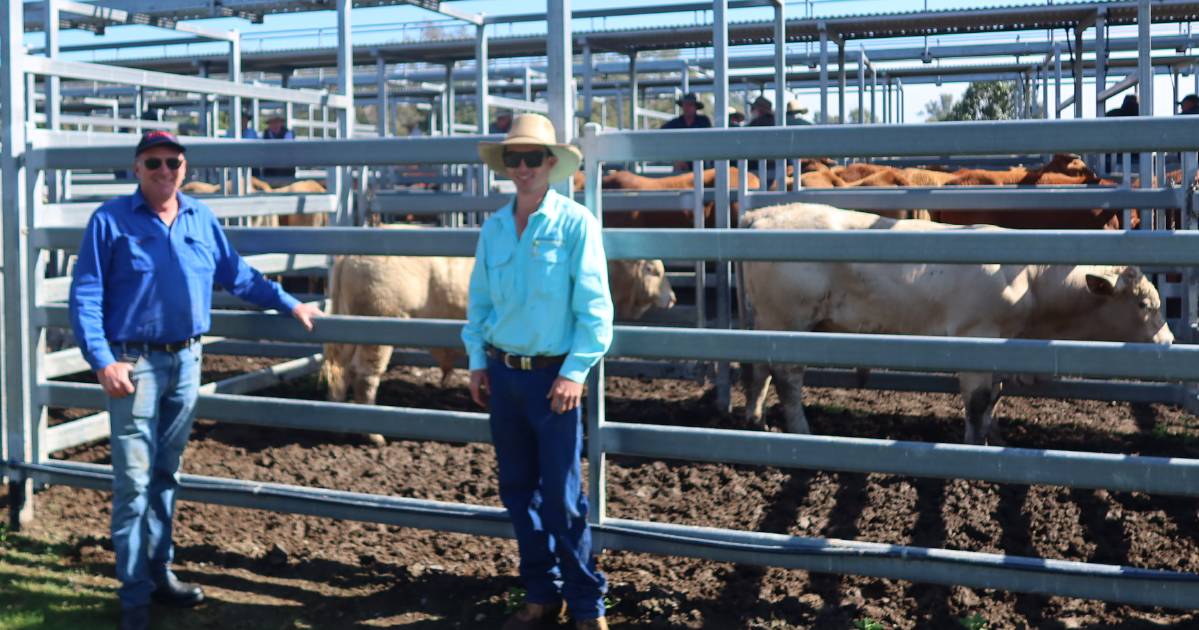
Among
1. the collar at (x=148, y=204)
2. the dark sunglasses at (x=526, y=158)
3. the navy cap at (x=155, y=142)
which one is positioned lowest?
the collar at (x=148, y=204)

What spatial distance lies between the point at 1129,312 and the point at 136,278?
20.5 ft

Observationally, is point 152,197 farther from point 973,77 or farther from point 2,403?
point 973,77

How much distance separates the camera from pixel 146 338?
4.76 meters

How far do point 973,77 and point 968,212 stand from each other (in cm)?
1408

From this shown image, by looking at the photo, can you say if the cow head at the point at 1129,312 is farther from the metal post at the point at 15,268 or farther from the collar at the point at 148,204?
the metal post at the point at 15,268

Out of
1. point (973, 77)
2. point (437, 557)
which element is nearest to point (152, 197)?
point (437, 557)

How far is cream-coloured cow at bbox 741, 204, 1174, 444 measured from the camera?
7883 mm

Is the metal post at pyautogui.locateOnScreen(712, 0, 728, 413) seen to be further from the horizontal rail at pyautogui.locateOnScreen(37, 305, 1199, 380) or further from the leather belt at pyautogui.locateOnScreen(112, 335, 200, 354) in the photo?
the leather belt at pyautogui.locateOnScreen(112, 335, 200, 354)

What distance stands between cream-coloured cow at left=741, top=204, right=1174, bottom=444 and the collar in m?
4.18

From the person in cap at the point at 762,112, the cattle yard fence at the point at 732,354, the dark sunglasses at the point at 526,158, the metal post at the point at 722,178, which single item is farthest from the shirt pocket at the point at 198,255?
the person in cap at the point at 762,112

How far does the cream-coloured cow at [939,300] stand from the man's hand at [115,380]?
4.46 m

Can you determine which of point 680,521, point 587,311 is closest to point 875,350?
point 587,311

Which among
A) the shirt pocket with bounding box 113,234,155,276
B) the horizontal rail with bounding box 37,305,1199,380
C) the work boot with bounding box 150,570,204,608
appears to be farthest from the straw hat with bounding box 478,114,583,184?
the work boot with bounding box 150,570,204,608

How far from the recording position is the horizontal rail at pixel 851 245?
4.02 m
